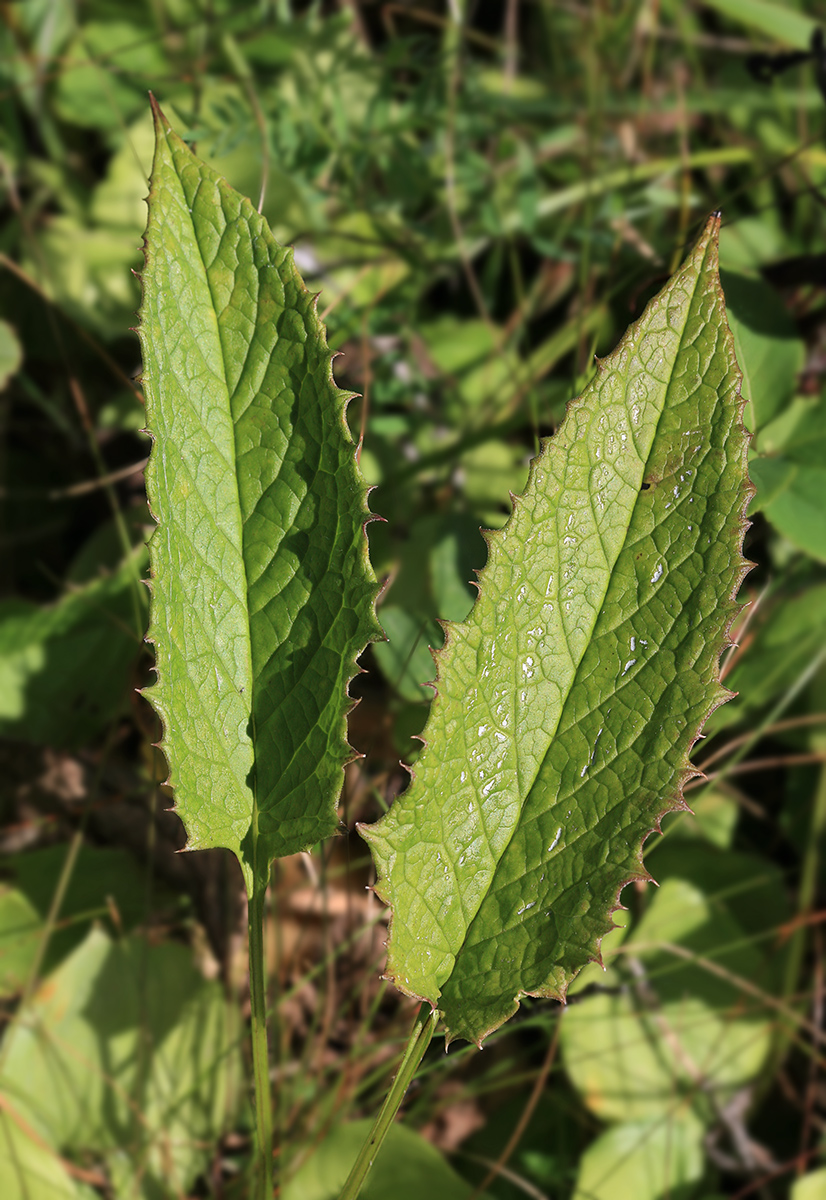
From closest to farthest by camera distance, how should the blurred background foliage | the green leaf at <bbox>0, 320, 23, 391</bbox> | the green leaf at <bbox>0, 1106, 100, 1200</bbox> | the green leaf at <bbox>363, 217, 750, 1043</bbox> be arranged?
the green leaf at <bbox>363, 217, 750, 1043</bbox> → the green leaf at <bbox>0, 1106, 100, 1200</bbox> → the blurred background foliage → the green leaf at <bbox>0, 320, 23, 391</bbox>

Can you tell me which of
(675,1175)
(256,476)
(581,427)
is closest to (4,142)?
(256,476)

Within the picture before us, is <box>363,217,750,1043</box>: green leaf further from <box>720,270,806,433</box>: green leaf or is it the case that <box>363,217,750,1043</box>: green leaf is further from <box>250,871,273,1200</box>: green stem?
<box>720,270,806,433</box>: green leaf

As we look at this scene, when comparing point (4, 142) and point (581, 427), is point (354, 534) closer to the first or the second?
point (581, 427)

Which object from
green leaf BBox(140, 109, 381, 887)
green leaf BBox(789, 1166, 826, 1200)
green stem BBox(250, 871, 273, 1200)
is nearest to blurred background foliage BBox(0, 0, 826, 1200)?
green leaf BBox(789, 1166, 826, 1200)

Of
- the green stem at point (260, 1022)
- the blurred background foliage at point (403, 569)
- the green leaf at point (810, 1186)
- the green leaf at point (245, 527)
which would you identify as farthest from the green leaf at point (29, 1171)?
the green leaf at point (810, 1186)

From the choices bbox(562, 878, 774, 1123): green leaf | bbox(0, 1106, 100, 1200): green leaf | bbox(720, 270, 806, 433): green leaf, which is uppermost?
bbox(720, 270, 806, 433): green leaf

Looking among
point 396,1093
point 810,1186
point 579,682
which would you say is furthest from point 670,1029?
point 579,682
